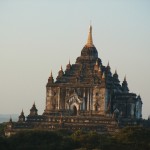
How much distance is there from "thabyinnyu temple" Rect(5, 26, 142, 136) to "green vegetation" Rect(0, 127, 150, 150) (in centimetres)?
1498

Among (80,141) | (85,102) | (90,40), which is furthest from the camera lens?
(90,40)

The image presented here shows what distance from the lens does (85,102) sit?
10250 cm

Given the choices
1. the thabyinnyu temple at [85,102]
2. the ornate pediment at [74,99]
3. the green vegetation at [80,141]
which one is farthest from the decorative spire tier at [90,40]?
the green vegetation at [80,141]

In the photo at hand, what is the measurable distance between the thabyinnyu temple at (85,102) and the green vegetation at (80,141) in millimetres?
14980

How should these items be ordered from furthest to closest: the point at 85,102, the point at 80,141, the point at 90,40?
the point at 90,40
the point at 85,102
the point at 80,141

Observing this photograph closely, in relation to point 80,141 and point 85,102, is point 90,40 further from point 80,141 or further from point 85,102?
point 80,141

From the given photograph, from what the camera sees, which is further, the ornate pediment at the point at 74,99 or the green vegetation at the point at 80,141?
the ornate pediment at the point at 74,99

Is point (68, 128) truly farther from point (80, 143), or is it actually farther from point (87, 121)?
point (80, 143)

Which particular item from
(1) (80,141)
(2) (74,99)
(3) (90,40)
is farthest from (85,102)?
(1) (80,141)

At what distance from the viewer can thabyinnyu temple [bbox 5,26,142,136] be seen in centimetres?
10006

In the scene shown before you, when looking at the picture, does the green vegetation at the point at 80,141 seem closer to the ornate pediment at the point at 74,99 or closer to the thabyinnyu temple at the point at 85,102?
the thabyinnyu temple at the point at 85,102

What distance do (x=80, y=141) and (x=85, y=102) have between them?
824 inches

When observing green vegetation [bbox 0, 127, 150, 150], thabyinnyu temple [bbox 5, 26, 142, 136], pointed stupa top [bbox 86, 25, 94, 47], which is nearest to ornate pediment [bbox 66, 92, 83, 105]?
thabyinnyu temple [bbox 5, 26, 142, 136]

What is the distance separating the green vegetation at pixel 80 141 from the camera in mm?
78875
